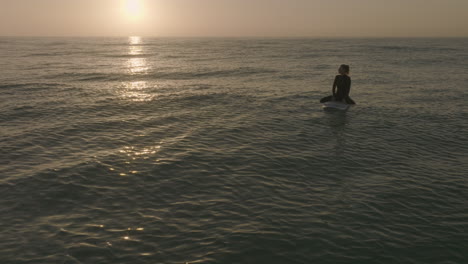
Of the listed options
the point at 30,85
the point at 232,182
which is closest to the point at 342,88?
the point at 232,182

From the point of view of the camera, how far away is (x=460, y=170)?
Result: 14258 millimetres

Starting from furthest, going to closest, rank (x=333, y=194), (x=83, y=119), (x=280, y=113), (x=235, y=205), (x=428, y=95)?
(x=428, y=95), (x=280, y=113), (x=83, y=119), (x=333, y=194), (x=235, y=205)

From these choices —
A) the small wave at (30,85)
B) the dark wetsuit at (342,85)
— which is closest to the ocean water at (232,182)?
the dark wetsuit at (342,85)

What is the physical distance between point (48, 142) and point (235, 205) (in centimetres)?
1143

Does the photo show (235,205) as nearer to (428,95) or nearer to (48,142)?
(48,142)

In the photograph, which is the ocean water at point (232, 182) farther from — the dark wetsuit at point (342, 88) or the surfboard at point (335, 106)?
the dark wetsuit at point (342, 88)

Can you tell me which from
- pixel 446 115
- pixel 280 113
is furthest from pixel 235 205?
pixel 446 115

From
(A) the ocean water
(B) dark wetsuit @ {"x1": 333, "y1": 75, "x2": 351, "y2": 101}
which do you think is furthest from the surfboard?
(A) the ocean water

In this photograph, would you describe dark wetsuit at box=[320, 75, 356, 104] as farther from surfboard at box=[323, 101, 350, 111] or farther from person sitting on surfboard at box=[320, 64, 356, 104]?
surfboard at box=[323, 101, 350, 111]

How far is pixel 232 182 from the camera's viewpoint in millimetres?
13133

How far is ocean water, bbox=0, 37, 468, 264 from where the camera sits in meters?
9.05

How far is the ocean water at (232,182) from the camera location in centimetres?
905

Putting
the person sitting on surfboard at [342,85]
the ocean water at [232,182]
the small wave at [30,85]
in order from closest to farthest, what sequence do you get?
the ocean water at [232,182] < the person sitting on surfboard at [342,85] < the small wave at [30,85]

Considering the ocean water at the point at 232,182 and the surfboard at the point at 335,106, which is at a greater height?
the surfboard at the point at 335,106
